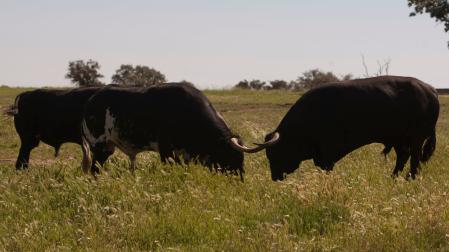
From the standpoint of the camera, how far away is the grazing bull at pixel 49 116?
1182 cm

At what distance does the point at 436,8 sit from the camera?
36.8 m

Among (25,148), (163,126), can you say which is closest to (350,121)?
(163,126)

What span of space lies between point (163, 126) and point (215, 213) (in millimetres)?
3067

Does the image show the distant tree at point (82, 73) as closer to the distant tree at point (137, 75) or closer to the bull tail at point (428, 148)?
the distant tree at point (137, 75)

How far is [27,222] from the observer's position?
6.50 meters

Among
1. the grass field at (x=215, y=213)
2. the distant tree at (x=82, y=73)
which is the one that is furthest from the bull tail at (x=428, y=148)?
the distant tree at (x=82, y=73)

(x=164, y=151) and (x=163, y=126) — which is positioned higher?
(x=163, y=126)

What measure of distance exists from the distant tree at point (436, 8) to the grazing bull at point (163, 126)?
102ft

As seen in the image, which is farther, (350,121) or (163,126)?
(350,121)

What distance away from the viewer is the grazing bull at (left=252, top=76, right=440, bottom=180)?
922 cm

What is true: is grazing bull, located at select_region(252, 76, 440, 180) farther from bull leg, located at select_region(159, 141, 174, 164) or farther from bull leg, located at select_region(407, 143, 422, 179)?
bull leg, located at select_region(159, 141, 174, 164)

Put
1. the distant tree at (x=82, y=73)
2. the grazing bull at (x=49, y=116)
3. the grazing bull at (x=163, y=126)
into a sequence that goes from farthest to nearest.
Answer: the distant tree at (x=82, y=73) → the grazing bull at (x=49, y=116) → the grazing bull at (x=163, y=126)

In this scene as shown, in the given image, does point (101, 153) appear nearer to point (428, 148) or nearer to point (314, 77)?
point (428, 148)

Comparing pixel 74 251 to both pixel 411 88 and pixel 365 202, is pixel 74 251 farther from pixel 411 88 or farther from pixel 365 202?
pixel 411 88
